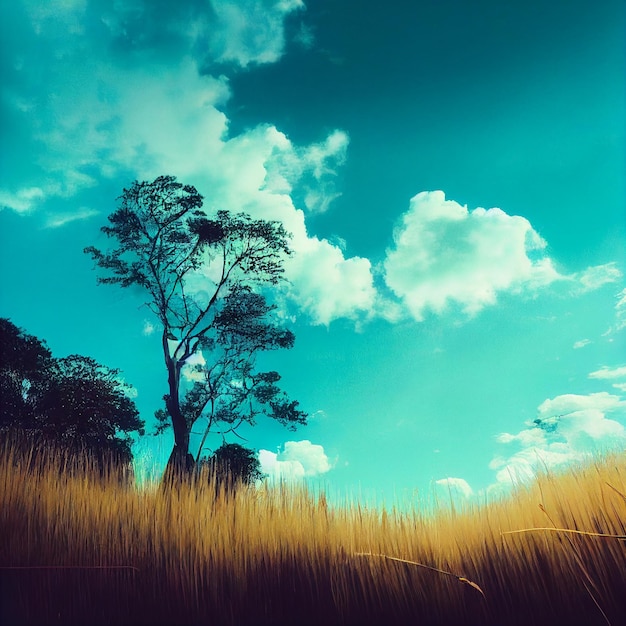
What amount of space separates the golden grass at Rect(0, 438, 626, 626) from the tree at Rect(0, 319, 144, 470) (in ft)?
17.5

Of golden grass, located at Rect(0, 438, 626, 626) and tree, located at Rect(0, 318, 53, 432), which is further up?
tree, located at Rect(0, 318, 53, 432)

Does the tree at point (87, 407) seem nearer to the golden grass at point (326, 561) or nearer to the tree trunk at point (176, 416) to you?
the tree trunk at point (176, 416)

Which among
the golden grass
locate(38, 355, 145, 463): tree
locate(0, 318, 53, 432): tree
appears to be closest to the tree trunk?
locate(38, 355, 145, 463): tree

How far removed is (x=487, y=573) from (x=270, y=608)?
2.85 ft

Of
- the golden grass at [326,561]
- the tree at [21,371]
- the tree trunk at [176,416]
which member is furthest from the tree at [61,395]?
the golden grass at [326,561]

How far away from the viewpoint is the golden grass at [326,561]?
6.40ft

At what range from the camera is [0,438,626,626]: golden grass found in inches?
76.9

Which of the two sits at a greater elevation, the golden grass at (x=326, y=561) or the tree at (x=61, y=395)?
the tree at (x=61, y=395)

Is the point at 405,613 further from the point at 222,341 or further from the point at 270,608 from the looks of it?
the point at 222,341

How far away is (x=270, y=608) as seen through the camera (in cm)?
210

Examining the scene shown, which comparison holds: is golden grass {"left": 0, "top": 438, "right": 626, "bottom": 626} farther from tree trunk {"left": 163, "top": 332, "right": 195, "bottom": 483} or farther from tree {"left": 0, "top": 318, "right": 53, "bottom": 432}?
tree {"left": 0, "top": 318, "right": 53, "bottom": 432}

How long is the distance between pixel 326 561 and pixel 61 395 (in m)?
6.63

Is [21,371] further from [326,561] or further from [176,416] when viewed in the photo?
[326,561]

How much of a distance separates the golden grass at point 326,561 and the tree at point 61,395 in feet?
17.5
